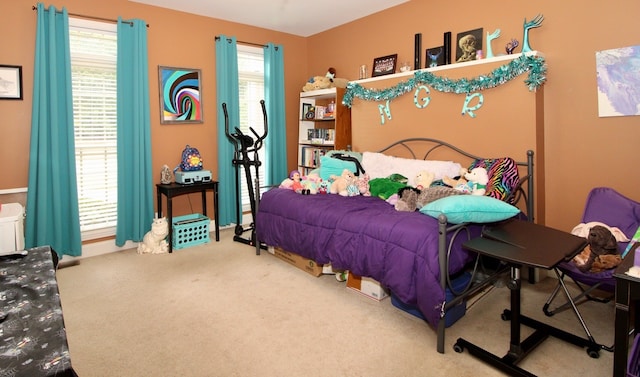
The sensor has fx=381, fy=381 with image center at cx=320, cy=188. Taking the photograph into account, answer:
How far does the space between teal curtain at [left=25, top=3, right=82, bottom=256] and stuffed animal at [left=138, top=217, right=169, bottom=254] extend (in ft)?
2.13

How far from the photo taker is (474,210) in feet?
7.15

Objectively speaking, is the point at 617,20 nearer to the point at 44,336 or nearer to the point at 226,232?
the point at 44,336

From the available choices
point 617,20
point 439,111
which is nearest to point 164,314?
point 439,111

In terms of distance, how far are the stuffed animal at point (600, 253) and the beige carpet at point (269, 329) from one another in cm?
45

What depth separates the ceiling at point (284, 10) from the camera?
13.2 ft

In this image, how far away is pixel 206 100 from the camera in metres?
4.49

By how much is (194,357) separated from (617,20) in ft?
11.6

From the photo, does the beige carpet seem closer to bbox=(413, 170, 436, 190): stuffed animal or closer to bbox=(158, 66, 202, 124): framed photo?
bbox=(413, 170, 436, 190): stuffed animal

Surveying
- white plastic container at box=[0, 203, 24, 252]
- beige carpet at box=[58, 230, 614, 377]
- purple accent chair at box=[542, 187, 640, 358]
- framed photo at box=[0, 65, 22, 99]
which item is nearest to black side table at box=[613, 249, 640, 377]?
beige carpet at box=[58, 230, 614, 377]

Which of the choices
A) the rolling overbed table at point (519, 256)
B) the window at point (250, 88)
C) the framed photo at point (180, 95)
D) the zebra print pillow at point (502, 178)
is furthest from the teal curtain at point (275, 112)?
the rolling overbed table at point (519, 256)

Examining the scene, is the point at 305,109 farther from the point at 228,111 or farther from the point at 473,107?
the point at 473,107

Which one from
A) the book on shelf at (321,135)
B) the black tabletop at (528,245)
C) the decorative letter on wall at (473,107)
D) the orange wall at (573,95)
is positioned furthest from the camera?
the book on shelf at (321,135)

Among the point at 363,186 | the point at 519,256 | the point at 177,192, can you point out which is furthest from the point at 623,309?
the point at 177,192

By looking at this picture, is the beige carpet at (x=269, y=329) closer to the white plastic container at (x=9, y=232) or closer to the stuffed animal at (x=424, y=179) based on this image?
the white plastic container at (x=9, y=232)
